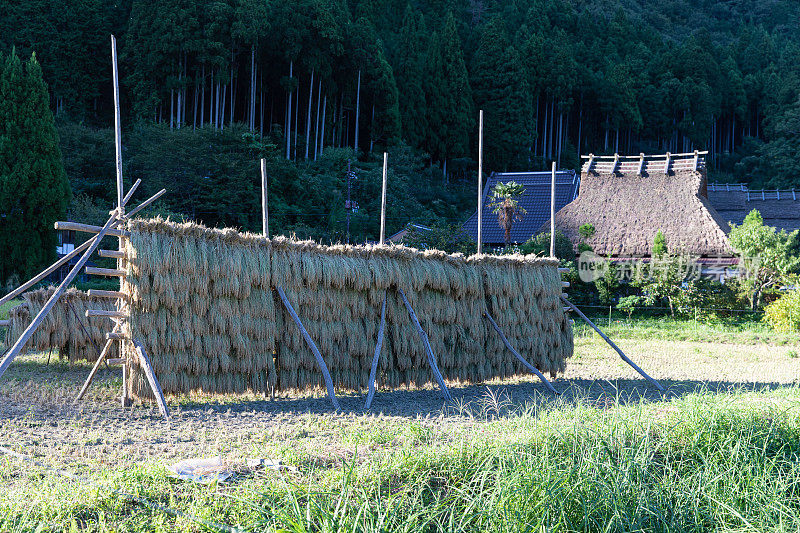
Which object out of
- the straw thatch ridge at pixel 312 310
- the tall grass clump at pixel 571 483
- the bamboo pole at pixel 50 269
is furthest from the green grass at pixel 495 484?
the bamboo pole at pixel 50 269

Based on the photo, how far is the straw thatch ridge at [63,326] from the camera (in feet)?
36.7

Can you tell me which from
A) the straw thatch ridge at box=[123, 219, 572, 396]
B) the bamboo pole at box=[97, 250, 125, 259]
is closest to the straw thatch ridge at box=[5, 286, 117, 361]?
the straw thatch ridge at box=[123, 219, 572, 396]

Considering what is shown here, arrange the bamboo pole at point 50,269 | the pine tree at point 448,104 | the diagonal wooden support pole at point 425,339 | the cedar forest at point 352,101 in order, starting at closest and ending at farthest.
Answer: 1. the bamboo pole at point 50,269
2. the diagonal wooden support pole at point 425,339
3. the cedar forest at point 352,101
4. the pine tree at point 448,104

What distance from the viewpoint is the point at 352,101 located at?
123 feet

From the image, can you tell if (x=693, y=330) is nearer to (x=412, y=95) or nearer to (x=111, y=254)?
(x=111, y=254)

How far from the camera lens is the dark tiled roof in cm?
3166

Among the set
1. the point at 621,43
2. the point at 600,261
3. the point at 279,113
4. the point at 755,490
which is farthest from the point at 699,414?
the point at 621,43

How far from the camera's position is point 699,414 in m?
6.60

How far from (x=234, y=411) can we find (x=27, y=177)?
1809 cm

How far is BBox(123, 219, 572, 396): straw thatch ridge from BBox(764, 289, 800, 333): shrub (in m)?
10.5

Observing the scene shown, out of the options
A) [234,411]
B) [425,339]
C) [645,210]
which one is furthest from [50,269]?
[645,210]

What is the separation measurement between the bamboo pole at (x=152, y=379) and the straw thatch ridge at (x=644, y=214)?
21.7 m

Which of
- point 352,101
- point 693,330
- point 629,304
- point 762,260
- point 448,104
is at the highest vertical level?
point 448,104

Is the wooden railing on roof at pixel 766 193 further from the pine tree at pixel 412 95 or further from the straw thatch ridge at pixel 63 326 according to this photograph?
the straw thatch ridge at pixel 63 326
